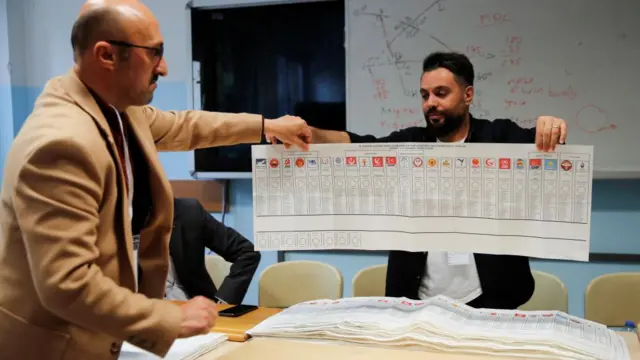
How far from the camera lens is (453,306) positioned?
5.23ft

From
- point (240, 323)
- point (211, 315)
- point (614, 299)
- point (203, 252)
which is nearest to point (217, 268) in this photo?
point (203, 252)

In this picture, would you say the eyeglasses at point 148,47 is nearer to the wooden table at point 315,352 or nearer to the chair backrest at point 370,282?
the wooden table at point 315,352

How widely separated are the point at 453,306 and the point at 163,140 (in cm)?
93

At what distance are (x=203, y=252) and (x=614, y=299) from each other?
6.25ft

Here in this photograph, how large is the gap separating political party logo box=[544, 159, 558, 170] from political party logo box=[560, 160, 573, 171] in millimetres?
16

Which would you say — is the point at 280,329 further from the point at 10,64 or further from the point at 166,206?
the point at 10,64

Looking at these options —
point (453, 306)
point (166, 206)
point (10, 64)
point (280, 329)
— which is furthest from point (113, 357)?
point (10, 64)

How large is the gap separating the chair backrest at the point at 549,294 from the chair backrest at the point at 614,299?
4.2 inches

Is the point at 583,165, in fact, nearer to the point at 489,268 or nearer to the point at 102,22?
the point at 489,268

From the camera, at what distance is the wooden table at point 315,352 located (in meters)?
1.32

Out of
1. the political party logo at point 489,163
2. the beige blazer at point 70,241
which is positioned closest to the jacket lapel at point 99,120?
the beige blazer at point 70,241

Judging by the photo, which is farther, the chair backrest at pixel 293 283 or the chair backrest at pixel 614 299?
the chair backrest at pixel 293 283

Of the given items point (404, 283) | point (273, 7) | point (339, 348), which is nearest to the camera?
point (339, 348)

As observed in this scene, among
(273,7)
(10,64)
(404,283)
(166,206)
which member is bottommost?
(404,283)
